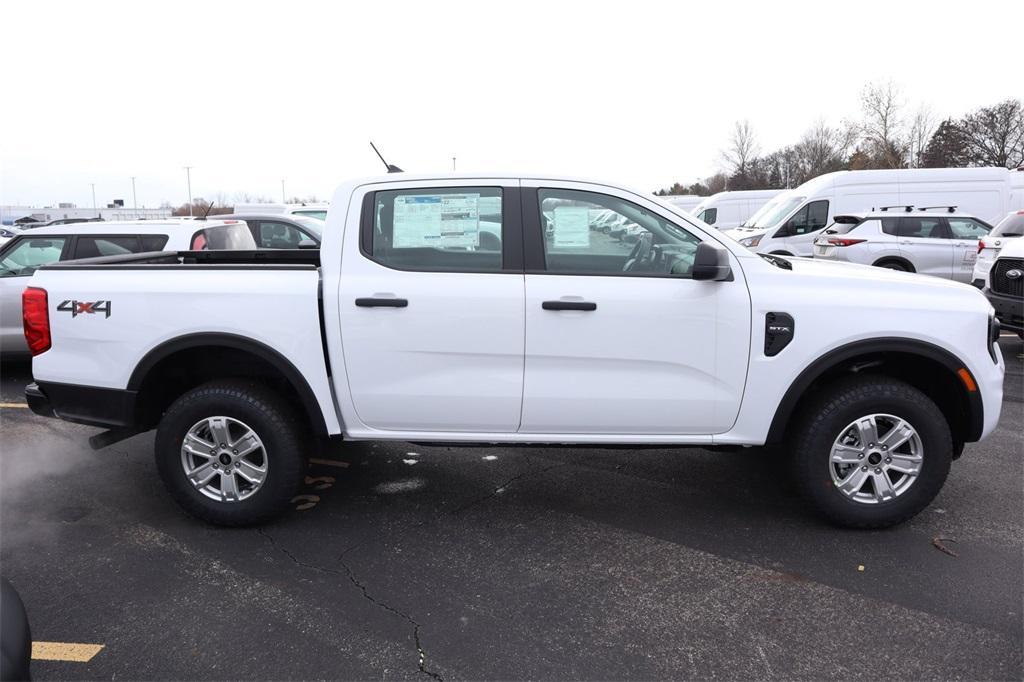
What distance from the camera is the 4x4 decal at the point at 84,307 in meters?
4.00

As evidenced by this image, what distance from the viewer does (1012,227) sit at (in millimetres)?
9805

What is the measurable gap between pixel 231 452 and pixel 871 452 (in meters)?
3.45

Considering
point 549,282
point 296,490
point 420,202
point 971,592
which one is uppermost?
point 420,202

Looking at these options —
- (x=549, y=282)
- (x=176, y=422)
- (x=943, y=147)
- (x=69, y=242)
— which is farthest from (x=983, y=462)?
(x=943, y=147)

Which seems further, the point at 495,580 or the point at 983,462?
the point at 983,462

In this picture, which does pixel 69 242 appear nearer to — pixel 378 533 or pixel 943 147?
pixel 378 533

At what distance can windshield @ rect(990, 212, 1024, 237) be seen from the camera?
31.9 ft

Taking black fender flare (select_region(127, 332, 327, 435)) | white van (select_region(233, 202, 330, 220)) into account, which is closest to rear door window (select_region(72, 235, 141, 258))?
black fender flare (select_region(127, 332, 327, 435))

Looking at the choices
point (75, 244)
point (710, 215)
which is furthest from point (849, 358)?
point (710, 215)

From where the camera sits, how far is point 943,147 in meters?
51.9

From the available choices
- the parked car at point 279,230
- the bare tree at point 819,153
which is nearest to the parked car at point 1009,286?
the parked car at point 279,230

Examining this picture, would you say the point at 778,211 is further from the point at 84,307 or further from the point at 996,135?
the point at 996,135

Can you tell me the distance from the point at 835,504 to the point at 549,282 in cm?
195

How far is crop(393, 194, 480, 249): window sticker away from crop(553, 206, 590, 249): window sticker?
43 cm
